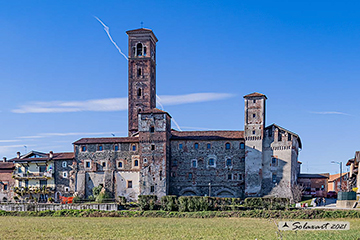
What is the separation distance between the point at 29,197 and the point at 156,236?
42.3 meters

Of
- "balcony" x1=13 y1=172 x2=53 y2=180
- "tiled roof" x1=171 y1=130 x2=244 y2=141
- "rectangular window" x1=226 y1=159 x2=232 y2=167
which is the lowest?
"balcony" x1=13 y1=172 x2=53 y2=180

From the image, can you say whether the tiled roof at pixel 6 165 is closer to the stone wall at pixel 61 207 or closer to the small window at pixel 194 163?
the stone wall at pixel 61 207

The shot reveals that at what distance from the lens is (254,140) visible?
69.2m

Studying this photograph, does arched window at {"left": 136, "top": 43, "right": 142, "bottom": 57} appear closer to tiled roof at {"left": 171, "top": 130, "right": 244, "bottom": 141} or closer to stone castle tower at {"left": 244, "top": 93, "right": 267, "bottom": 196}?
tiled roof at {"left": 171, "top": 130, "right": 244, "bottom": 141}

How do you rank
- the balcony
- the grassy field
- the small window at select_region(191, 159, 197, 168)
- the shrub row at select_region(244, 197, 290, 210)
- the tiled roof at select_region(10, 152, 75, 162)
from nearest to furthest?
the grassy field → the shrub row at select_region(244, 197, 290, 210) → the small window at select_region(191, 159, 197, 168) → the balcony → the tiled roof at select_region(10, 152, 75, 162)

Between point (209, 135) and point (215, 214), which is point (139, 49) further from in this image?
point (215, 214)

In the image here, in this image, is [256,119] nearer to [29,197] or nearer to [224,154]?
[224,154]

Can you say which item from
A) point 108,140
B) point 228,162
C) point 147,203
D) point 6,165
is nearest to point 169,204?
point 147,203

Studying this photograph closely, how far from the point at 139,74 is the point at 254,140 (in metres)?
22.3

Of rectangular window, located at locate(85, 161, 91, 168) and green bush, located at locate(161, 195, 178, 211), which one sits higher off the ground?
rectangular window, located at locate(85, 161, 91, 168)

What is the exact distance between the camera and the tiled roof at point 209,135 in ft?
232

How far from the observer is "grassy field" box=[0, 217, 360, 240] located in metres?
37.3

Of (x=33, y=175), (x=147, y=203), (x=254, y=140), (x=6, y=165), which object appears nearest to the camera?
(x=147, y=203)

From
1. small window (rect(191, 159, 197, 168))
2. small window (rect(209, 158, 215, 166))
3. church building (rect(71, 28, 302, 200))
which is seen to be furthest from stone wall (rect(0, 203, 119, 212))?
small window (rect(209, 158, 215, 166))
